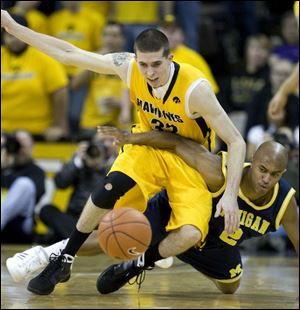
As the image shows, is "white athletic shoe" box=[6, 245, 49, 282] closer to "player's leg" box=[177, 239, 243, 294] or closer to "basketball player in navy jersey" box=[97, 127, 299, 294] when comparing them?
"basketball player in navy jersey" box=[97, 127, 299, 294]

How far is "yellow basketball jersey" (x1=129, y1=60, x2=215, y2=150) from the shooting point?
6883 millimetres

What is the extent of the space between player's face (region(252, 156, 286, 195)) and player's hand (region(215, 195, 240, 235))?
406 mm

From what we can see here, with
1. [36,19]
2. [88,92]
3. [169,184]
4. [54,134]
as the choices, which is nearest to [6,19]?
[169,184]

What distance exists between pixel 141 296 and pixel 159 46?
2.18m

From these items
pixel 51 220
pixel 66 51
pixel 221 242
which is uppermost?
pixel 66 51

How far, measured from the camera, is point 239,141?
6.76 m

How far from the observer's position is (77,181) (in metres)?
10.1

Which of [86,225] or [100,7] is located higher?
A: [100,7]

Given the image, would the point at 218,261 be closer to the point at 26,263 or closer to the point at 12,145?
the point at 26,263

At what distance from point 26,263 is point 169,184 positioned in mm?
1155

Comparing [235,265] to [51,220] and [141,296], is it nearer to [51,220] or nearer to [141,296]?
[141,296]

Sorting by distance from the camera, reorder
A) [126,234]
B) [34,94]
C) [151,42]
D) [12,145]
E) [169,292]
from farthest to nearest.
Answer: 1. [34,94]
2. [12,145]
3. [169,292]
4. [151,42]
5. [126,234]

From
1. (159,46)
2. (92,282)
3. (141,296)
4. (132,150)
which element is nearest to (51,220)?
(92,282)

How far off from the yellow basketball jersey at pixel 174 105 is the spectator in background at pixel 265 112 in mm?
3075
